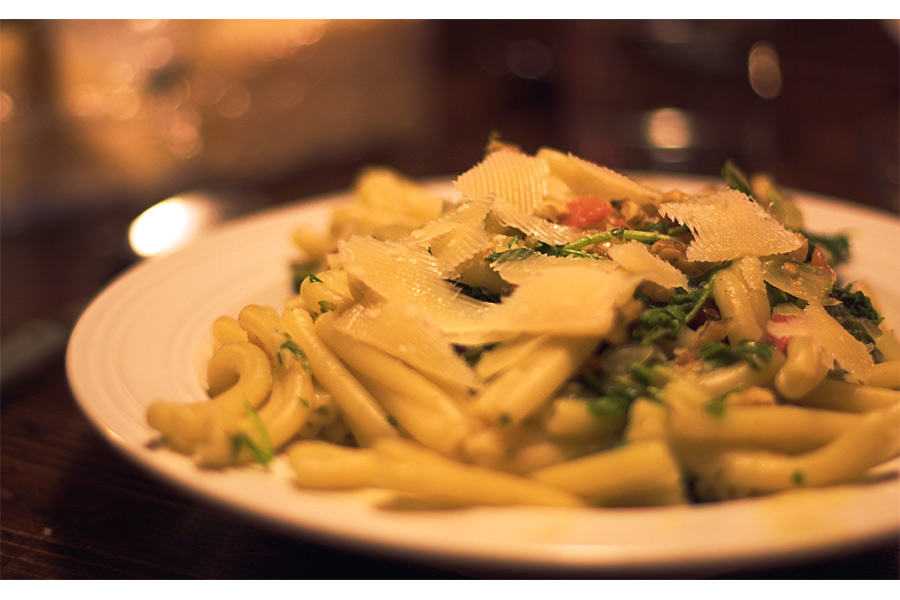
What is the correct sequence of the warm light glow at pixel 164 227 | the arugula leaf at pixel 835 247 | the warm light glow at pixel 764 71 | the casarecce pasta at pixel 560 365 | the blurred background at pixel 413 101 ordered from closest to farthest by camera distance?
1. the casarecce pasta at pixel 560 365
2. the arugula leaf at pixel 835 247
3. the warm light glow at pixel 164 227
4. the blurred background at pixel 413 101
5. the warm light glow at pixel 764 71

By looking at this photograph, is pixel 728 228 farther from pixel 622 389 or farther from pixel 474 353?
pixel 474 353

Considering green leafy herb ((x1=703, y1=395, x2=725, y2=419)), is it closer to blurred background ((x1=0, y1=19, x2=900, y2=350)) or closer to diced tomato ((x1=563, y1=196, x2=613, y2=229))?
diced tomato ((x1=563, y1=196, x2=613, y2=229))

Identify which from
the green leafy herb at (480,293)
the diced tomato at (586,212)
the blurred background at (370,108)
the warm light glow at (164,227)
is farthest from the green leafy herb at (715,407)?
the warm light glow at (164,227)

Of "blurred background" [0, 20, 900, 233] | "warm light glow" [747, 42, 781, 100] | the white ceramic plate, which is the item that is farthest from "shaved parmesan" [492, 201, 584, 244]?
"warm light glow" [747, 42, 781, 100]

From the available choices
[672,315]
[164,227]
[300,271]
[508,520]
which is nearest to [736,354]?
[672,315]

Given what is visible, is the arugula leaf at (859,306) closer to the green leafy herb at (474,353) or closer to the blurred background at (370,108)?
the green leafy herb at (474,353)

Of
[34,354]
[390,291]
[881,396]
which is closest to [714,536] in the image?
[881,396]

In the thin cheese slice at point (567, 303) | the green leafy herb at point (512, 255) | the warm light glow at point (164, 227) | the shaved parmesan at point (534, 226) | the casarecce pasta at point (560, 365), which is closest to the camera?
the casarecce pasta at point (560, 365)
